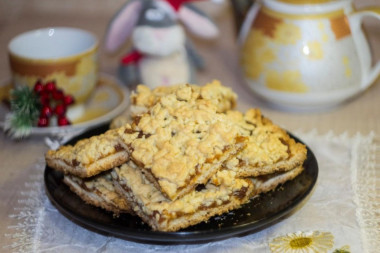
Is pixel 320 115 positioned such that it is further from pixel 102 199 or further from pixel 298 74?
pixel 102 199

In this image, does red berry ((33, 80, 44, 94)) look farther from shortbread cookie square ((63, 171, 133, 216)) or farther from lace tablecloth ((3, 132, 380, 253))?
shortbread cookie square ((63, 171, 133, 216))

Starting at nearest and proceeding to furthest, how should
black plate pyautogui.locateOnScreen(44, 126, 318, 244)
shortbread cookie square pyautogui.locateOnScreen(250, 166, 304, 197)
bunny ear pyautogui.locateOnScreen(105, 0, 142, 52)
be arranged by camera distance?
black plate pyautogui.locateOnScreen(44, 126, 318, 244) → shortbread cookie square pyautogui.locateOnScreen(250, 166, 304, 197) → bunny ear pyautogui.locateOnScreen(105, 0, 142, 52)

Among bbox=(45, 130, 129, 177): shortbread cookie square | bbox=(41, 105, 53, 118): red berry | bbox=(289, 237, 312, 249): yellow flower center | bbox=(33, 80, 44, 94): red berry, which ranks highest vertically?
bbox=(45, 130, 129, 177): shortbread cookie square

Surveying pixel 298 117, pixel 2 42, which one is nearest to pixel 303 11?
pixel 298 117

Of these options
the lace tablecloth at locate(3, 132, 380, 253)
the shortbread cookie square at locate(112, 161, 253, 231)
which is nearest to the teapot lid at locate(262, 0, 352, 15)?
the lace tablecloth at locate(3, 132, 380, 253)

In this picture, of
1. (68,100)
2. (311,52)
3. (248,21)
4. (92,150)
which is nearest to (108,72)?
(68,100)

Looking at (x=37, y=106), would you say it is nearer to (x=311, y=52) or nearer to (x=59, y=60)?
(x=59, y=60)
